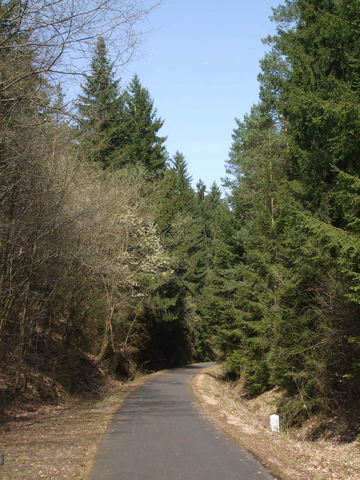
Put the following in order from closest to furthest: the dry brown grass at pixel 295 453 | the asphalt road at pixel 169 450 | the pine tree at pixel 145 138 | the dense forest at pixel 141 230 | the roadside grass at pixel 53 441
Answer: the roadside grass at pixel 53 441, the asphalt road at pixel 169 450, the dry brown grass at pixel 295 453, the dense forest at pixel 141 230, the pine tree at pixel 145 138

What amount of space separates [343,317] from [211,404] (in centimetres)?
572

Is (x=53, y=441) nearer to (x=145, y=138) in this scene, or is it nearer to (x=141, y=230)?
(x=141, y=230)

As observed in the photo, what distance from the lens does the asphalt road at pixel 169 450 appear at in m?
5.86

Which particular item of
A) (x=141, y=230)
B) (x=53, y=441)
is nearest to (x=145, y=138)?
(x=141, y=230)

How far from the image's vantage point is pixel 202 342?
44531 millimetres

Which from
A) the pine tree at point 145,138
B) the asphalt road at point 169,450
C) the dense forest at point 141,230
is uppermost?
the pine tree at point 145,138

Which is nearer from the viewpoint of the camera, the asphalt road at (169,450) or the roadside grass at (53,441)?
the roadside grass at (53,441)

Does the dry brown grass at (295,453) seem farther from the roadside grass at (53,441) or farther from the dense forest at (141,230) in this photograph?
the roadside grass at (53,441)

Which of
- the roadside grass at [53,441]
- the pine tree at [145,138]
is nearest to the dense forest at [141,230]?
the roadside grass at [53,441]

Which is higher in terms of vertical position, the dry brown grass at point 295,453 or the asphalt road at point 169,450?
the asphalt road at point 169,450

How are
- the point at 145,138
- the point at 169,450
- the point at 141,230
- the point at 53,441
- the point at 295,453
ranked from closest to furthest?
the point at 169,450
the point at 53,441
the point at 295,453
the point at 141,230
the point at 145,138

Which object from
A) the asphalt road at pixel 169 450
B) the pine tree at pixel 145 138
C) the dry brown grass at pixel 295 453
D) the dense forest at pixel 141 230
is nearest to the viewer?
the asphalt road at pixel 169 450

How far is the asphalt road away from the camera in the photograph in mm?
5863

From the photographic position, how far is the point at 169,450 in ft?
23.4
